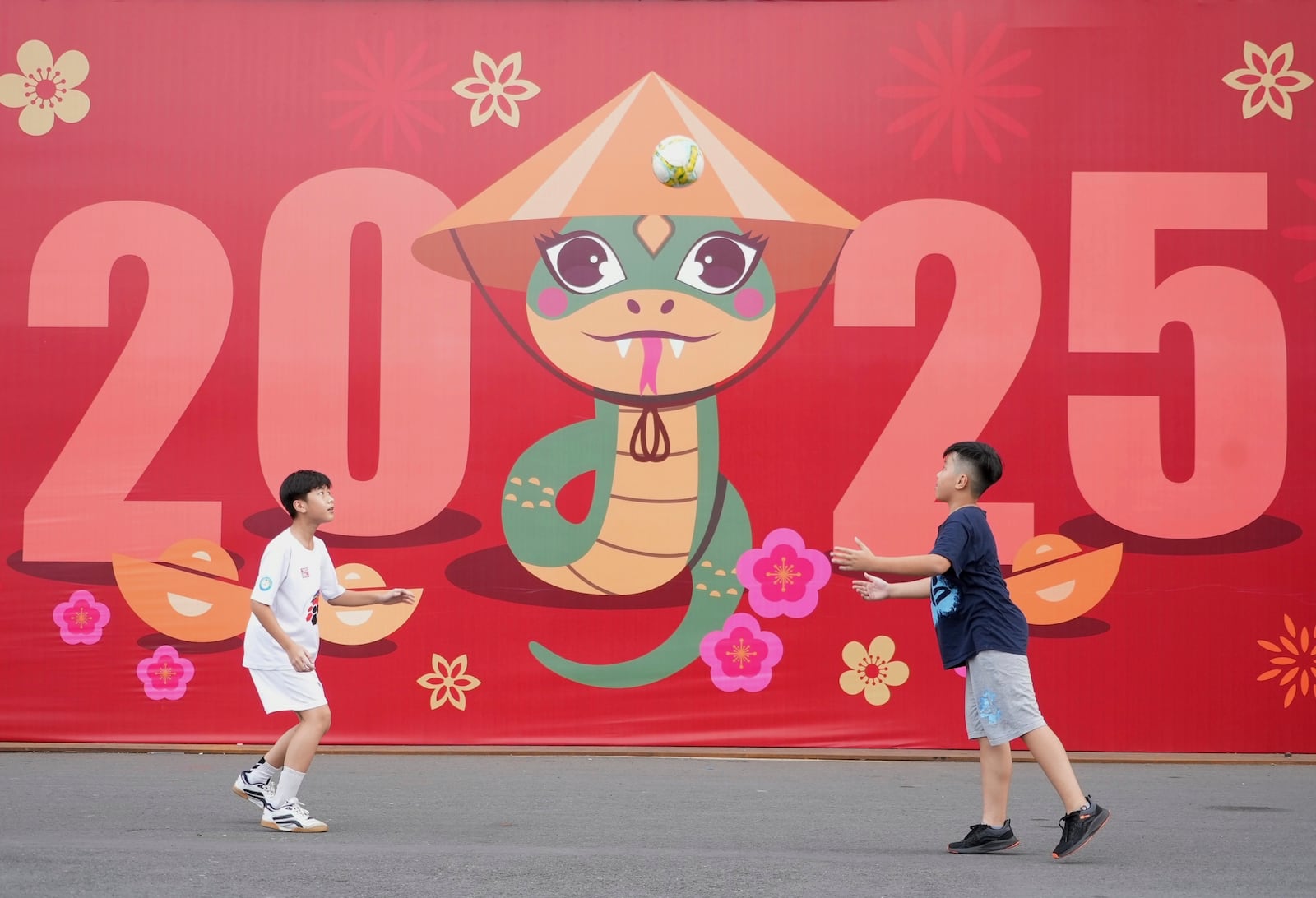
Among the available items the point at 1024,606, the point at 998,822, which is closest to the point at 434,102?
the point at 1024,606

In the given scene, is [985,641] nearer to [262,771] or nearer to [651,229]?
[262,771]

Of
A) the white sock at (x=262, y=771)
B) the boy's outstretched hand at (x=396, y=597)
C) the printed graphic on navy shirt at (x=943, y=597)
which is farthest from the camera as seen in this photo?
the boy's outstretched hand at (x=396, y=597)

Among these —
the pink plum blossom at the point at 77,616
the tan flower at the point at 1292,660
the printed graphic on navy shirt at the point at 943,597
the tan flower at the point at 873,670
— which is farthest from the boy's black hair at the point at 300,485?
the tan flower at the point at 1292,660

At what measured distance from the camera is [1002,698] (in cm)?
559

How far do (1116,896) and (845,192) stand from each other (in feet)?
16.6

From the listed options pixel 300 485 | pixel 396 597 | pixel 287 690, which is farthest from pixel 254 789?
pixel 300 485

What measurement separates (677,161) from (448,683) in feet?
11.6

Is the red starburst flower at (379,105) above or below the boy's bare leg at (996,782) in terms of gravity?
above

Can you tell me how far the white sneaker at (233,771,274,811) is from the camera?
609 cm

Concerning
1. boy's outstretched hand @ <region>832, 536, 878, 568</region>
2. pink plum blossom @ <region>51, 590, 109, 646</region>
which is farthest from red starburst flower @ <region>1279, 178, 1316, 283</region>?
pink plum blossom @ <region>51, 590, 109, 646</region>

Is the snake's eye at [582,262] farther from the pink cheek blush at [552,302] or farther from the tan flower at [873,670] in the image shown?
the tan flower at [873,670]

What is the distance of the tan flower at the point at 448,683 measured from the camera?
337 inches

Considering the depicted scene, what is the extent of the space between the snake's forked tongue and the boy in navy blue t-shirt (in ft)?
10.3

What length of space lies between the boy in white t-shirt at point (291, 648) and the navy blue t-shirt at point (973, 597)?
247 cm
